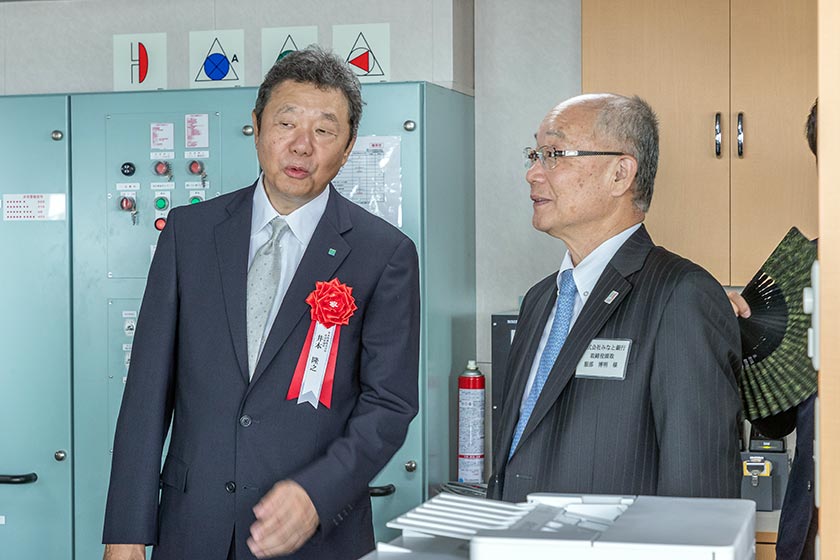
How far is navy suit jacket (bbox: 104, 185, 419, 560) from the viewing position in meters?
2.07

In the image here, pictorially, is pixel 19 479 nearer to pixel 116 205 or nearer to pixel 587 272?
pixel 116 205

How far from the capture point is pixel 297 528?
1922 mm

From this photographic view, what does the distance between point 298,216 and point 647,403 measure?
0.78m

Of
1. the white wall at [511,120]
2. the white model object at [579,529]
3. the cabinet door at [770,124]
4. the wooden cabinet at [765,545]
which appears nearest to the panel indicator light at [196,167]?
the white wall at [511,120]

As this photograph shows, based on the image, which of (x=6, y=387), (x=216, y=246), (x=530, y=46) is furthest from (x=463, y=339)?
(x=216, y=246)

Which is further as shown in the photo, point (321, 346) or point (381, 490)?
point (381, 490)

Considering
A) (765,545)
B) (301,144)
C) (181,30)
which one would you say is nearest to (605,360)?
(301,144)

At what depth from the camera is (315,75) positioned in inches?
86.3

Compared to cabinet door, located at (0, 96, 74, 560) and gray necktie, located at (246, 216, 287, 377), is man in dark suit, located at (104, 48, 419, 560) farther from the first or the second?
cabinet door, located at (0, 96, 74, 560)

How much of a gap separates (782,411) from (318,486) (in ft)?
2.98

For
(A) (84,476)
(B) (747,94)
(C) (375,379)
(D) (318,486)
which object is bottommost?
(A) (84,476)

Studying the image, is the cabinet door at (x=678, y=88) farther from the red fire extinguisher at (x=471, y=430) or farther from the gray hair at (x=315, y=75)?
the gray hair at (x=315, y=75)

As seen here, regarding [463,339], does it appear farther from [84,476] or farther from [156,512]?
[156,512]

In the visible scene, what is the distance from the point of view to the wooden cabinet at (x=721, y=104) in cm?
332
